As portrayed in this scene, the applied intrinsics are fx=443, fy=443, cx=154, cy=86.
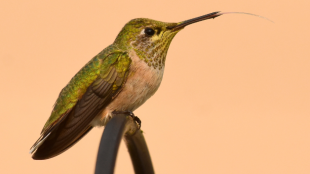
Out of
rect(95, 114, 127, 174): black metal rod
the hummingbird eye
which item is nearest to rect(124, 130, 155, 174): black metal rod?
rect(95, 114, 127, 174): black metal rod

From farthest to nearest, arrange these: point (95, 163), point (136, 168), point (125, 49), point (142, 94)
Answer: point (125, 49), point (142, 94), point (136, 168), point (95, 163)

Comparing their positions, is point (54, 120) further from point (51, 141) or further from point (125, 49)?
point (125, 49)

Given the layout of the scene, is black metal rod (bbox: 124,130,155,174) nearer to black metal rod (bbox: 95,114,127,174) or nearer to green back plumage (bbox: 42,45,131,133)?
black metal rod (bbox: 95,114,127,174)

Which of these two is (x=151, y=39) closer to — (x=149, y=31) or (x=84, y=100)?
(x=149, y=31)

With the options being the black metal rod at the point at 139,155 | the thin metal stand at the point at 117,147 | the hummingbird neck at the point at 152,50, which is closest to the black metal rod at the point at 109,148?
the thin metal stand at the point at 117,147

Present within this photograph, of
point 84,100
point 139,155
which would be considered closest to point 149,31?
point 84,100

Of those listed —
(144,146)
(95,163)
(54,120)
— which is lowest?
(95,163)

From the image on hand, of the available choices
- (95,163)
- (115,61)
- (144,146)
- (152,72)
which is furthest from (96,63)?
(95,163)
